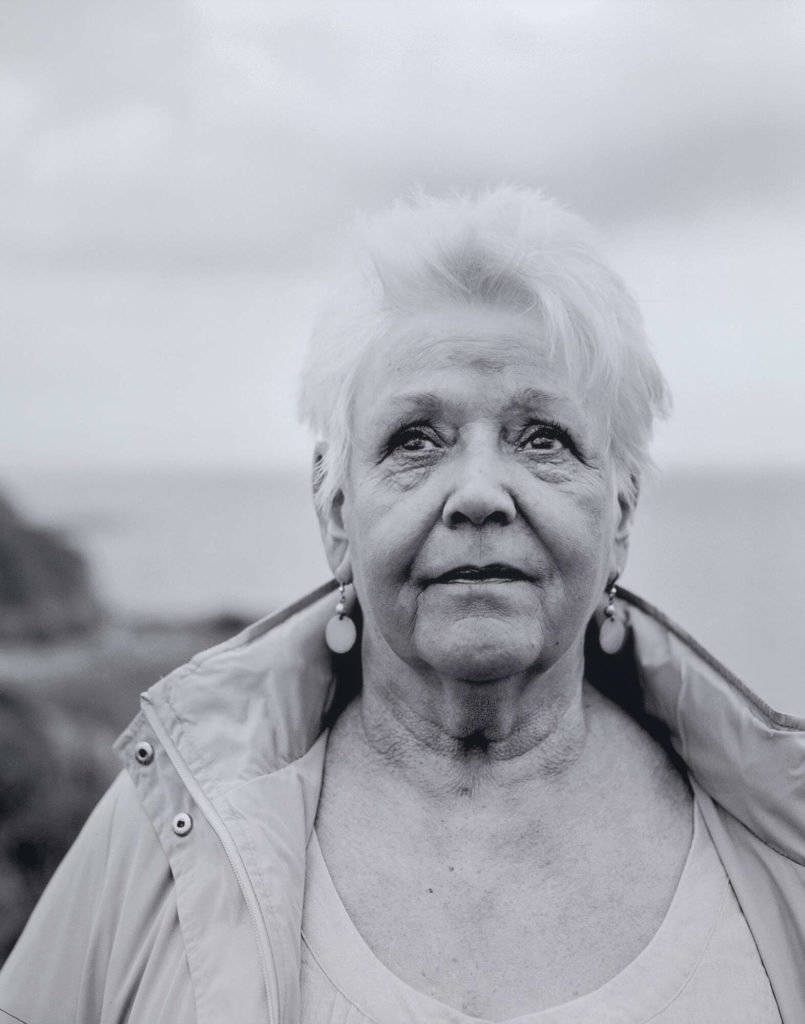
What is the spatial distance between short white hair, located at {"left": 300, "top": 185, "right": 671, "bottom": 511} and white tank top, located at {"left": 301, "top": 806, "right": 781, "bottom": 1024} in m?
0.70

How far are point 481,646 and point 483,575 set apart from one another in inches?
4.3

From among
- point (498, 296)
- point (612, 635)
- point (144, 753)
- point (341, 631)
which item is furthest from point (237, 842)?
point (498, 296)

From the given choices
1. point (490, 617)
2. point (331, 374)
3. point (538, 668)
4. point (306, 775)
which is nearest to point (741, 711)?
point (538, 668)

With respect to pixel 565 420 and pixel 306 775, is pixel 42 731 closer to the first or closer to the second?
pixel 306 775

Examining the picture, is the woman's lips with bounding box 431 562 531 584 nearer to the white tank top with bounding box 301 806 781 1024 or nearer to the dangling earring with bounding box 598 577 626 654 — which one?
the dangling earring with bounding box 598 577 626 654

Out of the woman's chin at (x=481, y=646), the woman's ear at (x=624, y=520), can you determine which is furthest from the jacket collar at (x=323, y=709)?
the woman's chin at (x=481, y=646)

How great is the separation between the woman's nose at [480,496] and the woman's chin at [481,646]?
15 centimetres

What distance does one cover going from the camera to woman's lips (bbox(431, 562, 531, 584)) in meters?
Answer: 1.55

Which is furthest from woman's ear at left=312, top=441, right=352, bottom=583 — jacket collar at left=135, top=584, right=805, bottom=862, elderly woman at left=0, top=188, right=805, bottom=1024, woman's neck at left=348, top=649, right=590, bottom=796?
woman's neck at left=348, top=649, right=590, bottom=796

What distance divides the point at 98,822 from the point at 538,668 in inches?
30.1

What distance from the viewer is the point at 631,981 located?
1455 mm

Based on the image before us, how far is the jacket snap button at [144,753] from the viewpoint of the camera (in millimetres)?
1617

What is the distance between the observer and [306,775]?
170cm

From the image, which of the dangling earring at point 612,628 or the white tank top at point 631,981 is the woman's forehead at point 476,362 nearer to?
the dangling earring at point 612,628
